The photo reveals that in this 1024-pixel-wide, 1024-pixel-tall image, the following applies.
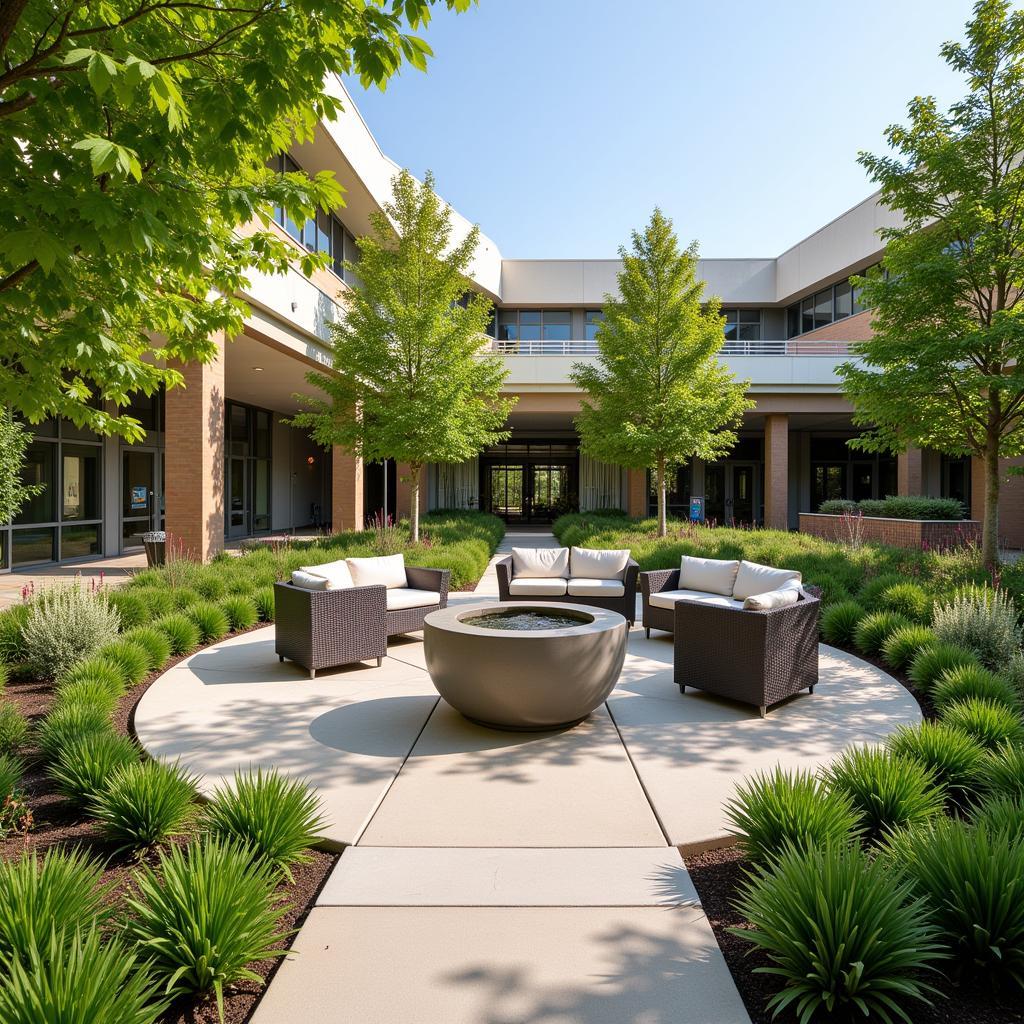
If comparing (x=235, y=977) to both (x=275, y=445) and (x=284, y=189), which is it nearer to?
(x=284, y=189)

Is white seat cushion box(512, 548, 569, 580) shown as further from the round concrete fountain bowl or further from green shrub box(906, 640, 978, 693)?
green shrub box(906, 640, 978, 693)

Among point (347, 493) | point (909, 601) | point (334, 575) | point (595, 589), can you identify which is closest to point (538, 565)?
point (595, 589)

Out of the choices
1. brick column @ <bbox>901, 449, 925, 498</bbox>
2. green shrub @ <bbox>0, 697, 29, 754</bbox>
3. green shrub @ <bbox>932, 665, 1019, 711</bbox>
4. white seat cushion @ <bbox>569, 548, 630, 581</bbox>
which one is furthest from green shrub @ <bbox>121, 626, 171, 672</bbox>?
brick column @ <bbox>901, 449, 925, 498</bbox>

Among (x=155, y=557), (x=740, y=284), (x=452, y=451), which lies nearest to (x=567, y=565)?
(x=452, y=451)

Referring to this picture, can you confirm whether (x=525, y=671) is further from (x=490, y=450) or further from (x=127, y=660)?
(x=490, y=450)

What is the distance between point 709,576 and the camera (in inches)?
313

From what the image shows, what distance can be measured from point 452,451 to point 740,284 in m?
21.2

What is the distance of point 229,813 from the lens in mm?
3123

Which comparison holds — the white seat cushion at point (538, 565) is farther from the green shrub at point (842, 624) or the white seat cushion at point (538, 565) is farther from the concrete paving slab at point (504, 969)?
the concrete paving slab at point (504, 969)

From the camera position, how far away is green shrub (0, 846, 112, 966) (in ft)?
7.18

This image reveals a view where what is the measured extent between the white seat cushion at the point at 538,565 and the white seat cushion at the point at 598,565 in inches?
5.4

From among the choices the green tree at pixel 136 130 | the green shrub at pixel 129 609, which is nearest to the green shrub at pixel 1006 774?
the green tree at pixel 136 130

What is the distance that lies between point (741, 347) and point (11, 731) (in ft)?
85.3

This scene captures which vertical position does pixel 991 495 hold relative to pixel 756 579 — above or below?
above
